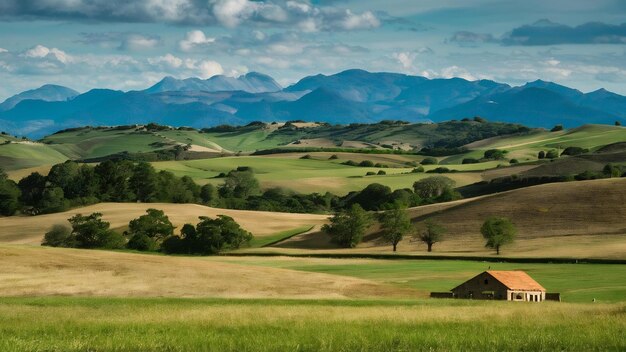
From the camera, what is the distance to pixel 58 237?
364 ft

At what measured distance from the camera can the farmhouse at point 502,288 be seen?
59.2 m

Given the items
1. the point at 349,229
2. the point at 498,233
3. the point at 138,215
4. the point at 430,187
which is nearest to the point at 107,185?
the point at 138,215

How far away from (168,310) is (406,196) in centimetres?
12303

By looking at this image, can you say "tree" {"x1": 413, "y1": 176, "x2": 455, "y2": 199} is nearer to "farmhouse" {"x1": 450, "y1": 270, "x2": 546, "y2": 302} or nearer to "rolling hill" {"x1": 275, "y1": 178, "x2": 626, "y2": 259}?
"rolling hill" {"x1": 275, "y1": 178, "x2": 626, "y2": 259}

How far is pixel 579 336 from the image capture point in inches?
1172

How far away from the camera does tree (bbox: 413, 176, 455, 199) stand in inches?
6831

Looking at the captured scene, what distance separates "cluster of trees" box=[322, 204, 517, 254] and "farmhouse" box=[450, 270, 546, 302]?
37907mm

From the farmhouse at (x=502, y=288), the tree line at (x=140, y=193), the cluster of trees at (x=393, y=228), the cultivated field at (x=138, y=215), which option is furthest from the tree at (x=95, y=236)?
the farmhouse at (x=502, y=288)

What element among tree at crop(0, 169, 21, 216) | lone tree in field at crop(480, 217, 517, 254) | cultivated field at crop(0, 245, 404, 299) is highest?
tree at crop(0, 169, 21, 216)

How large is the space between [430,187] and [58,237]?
268ft

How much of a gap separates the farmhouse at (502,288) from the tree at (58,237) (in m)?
60.7

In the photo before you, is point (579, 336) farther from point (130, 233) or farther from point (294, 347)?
Answer: point (130, 233)

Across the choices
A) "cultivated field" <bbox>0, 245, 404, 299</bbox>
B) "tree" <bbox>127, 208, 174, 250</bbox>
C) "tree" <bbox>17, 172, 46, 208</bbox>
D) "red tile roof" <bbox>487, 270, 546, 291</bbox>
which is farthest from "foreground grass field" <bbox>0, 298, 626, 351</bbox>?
"tree" <bbox>17, 172, 46, 208</bbox>

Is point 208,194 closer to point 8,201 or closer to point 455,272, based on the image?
point 8,201
